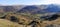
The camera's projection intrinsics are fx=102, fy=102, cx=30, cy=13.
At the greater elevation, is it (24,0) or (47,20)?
(24,0)

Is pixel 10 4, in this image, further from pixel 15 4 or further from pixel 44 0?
pixel 44 0

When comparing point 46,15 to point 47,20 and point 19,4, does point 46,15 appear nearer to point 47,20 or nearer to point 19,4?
point 47,20

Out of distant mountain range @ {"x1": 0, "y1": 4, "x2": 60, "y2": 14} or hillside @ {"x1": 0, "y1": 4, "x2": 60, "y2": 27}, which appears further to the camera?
distant mountain range @ {"x1": 0, "y1": 4, "x2": 60, "y2": 14}

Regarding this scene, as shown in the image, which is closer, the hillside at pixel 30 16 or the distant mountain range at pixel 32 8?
the hillside at pixel 30 16

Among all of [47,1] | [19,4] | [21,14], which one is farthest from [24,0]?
[47,1]

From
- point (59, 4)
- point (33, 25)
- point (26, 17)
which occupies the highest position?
point (59, 4)

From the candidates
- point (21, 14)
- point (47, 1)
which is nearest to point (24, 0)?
point (21, 14)

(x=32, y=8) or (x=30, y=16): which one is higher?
(x=32, y=8)
